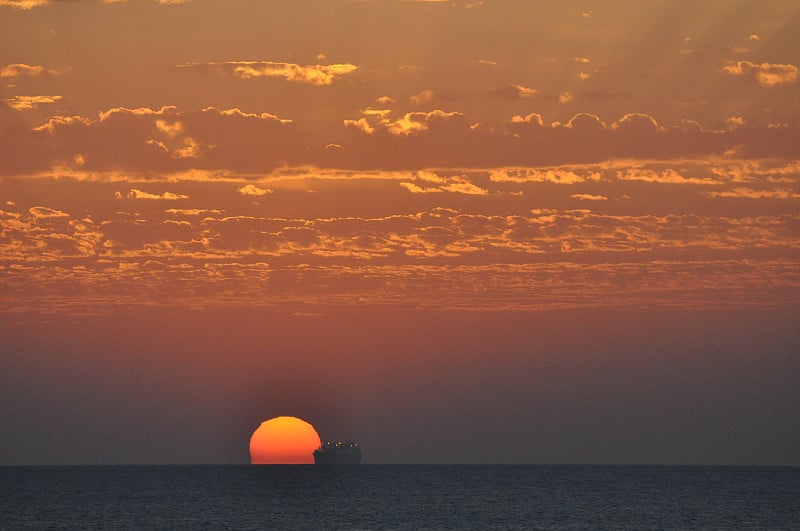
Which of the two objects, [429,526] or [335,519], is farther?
[335,519]

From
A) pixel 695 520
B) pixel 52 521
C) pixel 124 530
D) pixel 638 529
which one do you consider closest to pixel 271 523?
pixel 124 530

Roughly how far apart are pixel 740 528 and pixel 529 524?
27289 millimetres

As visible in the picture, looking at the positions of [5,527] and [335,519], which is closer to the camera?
[5,527]

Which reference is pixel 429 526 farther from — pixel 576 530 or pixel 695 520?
pixel 695 520

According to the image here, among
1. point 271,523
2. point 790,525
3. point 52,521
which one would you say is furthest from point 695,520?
point 52,521

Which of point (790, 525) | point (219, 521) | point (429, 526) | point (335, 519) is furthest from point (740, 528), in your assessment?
point (219, 521)

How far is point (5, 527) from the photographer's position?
164 meters

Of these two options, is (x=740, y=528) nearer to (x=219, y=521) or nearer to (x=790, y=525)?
(x=790, y=525)

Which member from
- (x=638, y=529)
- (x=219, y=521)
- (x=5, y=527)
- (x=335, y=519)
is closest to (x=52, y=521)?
(x=5, y=527)

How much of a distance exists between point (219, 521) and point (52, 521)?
896 inches

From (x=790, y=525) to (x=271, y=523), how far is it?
6874cm

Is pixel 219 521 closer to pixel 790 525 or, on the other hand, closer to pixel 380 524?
pixel 380 524

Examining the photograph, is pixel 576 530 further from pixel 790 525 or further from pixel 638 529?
pixel 790 525

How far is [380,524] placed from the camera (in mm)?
167125
